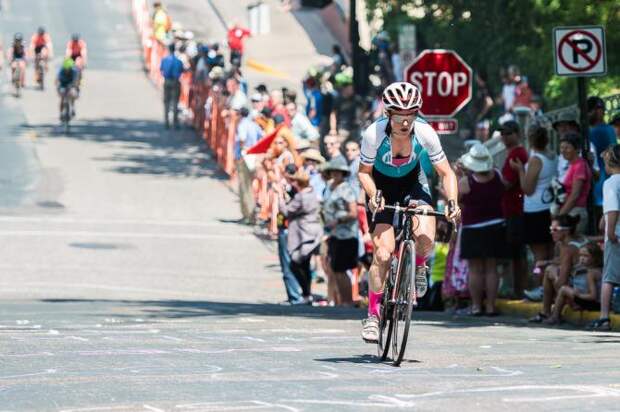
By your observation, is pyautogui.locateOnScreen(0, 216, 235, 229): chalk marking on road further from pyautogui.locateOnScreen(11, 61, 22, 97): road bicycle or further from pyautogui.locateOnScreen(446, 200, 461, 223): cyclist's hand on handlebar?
pyautogui.locateOnScreen(446, 200, 461, 223): cyclist's hand on handlebar

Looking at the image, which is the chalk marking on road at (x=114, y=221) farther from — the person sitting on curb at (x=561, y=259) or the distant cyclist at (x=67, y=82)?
the person sitting on curb at (x=561, y=259)

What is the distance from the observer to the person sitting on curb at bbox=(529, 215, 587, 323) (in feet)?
55.4

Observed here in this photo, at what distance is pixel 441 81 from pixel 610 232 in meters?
6.64

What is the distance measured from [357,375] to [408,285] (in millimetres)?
837

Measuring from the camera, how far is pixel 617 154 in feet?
52.1

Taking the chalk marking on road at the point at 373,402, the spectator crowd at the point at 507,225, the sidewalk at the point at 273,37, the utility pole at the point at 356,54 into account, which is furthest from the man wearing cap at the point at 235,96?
the chalk marking on road at the point at 373,402

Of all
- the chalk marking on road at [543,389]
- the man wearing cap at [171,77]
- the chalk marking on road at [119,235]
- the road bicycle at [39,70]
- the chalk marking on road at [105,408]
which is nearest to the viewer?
the chalk marking on road at [105,408]

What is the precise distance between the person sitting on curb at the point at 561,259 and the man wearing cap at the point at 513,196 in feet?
4.25

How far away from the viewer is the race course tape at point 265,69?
55.1m

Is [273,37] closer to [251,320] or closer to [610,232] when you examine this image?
[251,320]

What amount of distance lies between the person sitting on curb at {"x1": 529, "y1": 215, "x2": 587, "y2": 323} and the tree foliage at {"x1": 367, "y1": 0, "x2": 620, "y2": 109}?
6457mm

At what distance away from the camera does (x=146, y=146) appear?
40594mm

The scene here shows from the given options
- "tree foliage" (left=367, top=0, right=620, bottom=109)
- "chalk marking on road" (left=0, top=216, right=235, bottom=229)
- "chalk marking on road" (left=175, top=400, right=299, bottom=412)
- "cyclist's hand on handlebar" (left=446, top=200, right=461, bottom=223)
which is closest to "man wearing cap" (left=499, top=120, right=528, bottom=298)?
"tree foliage" (left=367, top=0, right=620, bottom=109)

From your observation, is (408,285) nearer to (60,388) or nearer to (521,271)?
(60,388)
